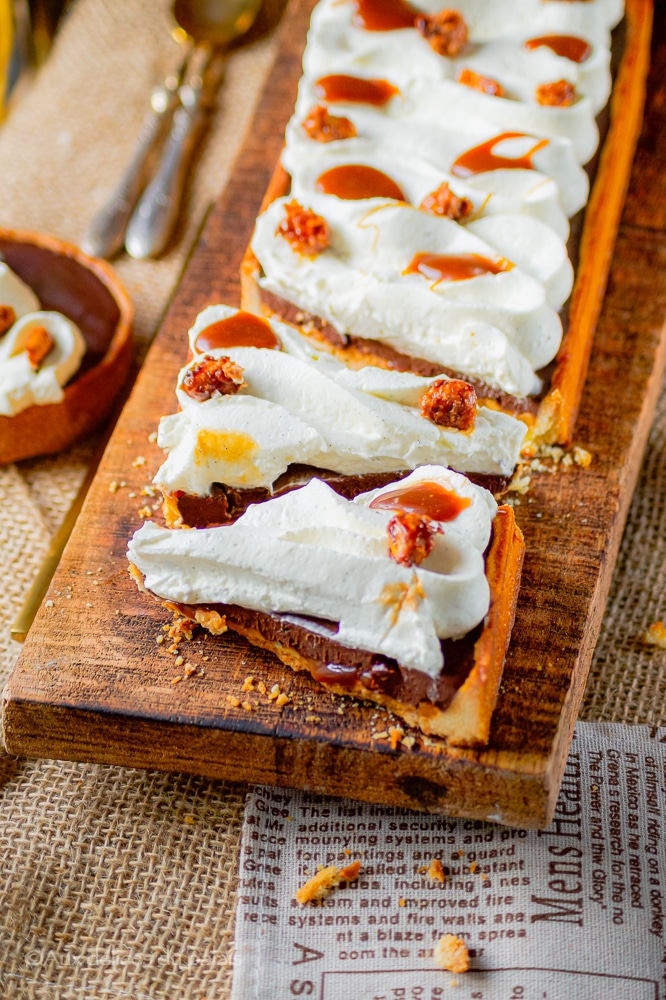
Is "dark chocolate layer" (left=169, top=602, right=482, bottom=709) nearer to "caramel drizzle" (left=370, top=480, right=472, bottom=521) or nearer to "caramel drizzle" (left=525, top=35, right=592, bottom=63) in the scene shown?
"caramel drizzle" (left=370, top=480, right=472, bottom=521)

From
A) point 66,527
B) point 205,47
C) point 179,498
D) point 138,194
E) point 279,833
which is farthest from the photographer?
point 205,47

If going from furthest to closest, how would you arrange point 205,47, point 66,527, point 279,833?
point 205,47, point 66,527, point 279,833

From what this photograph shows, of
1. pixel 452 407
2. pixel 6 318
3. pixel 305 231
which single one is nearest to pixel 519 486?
pixel 452 407

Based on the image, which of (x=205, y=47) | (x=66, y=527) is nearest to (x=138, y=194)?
(x=205, y=47)

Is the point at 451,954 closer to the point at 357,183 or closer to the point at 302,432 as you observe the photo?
the point at 302,432

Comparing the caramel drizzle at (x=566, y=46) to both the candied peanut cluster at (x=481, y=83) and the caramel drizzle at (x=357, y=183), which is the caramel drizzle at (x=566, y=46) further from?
the caramel drizzle at (x=357, y=183)

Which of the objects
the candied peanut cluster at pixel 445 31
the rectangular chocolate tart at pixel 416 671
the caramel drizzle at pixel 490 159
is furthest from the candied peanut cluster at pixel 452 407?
the candied peanut cluster at pixel 445 31

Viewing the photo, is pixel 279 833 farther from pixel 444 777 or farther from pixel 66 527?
pixel 66 527
